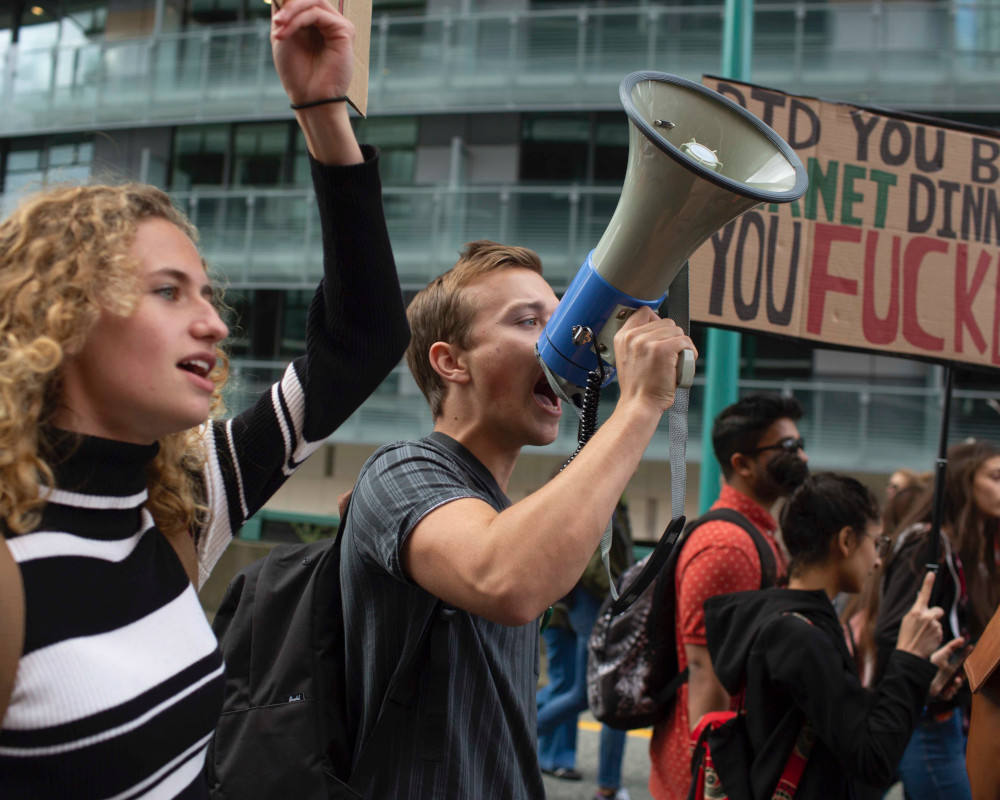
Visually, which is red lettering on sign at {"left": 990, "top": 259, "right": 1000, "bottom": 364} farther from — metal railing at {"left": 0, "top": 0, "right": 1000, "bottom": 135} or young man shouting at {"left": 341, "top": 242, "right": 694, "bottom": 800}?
metal railing at {"left": 0, "top": 0, "right": 1000, "bottom": 135}

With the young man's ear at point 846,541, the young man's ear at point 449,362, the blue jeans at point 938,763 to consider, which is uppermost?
the young man's ear at point 449,362

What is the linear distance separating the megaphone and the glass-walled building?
11315 mm

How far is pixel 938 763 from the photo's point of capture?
3350mm

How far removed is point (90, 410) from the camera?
127 cm

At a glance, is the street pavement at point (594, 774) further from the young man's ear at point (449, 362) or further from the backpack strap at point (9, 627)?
the backpack strap at point (9, 627)

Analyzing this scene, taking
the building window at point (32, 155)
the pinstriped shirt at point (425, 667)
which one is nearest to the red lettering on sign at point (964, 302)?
the pinstriped shirt at point (425, 667)

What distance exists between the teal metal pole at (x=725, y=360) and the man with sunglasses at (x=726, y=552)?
615 mm

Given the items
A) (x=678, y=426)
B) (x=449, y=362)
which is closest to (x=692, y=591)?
(x=449, y=362)

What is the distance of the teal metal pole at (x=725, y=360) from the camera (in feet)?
13.9

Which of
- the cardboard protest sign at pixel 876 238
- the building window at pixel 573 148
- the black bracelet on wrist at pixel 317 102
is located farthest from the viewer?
the building window at pixel 573 148

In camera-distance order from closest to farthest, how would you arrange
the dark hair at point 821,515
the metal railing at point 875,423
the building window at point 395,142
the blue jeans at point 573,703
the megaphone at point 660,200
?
the megaphone at point 660,200 < the dark hair at point 821,515 < the blue jeans at point 573,703 < the metal railing at point 875,423 < the building window at point 395,142

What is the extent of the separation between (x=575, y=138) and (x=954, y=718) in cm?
1313

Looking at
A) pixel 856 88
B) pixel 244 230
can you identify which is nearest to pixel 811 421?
pixel 856 88

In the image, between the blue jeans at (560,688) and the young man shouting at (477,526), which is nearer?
the young man shouting at (477,526)
